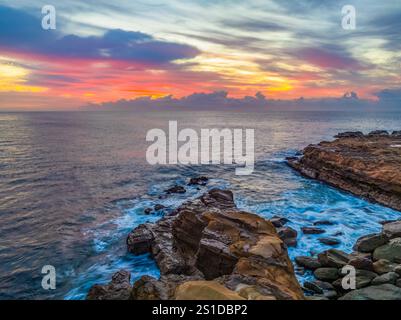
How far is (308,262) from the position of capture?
19.3 metres

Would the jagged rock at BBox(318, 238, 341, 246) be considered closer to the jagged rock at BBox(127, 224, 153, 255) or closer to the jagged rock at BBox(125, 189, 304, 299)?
the jagged rock at BBox(125, 189, 304, 299)

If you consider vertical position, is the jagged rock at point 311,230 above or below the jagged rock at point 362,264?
below

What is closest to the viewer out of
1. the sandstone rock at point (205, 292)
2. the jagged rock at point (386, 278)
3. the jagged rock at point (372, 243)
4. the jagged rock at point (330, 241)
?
the sandstone rock at point (205, 292)

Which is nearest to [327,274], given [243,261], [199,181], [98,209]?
[243,261]

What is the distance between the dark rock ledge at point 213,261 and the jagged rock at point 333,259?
18.3ft

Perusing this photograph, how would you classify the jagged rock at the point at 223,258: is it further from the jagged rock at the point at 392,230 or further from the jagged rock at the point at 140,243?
the jagged rock at the point at 392,230

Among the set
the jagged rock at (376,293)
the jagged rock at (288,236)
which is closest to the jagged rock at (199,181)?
the jagged rock at (288,236)

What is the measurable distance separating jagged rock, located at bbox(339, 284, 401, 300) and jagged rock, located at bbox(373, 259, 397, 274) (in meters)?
2.58

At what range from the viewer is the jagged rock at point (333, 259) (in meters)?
18.3

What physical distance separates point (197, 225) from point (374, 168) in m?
25.5

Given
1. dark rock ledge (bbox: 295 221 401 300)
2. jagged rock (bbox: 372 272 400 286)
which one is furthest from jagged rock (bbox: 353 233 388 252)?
jagged rock (bbox: 372 272 400 286)

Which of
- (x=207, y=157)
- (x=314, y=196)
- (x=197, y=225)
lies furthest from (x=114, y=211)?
(x=207, y=157)

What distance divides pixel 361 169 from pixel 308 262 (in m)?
21.2
